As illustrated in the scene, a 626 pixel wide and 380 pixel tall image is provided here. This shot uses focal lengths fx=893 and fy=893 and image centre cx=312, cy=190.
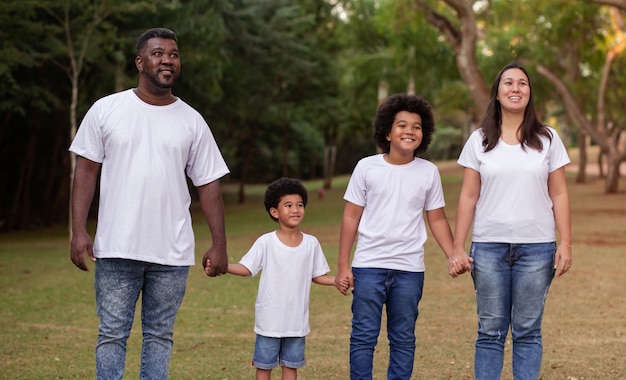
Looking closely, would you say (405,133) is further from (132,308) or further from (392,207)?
(132,308)

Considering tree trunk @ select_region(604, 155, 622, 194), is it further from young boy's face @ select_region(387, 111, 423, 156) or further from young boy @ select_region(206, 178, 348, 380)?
young boy @ select_region(206, 178, 348, 380)

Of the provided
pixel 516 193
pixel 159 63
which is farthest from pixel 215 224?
pixel 516 193

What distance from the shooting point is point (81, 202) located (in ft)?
14.8

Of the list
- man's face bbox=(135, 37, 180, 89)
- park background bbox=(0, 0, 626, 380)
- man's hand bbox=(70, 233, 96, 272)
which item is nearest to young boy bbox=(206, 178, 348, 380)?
man's hand bbox=(70, 233, 96, 272)

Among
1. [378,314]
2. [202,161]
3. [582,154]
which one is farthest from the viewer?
[582,154]

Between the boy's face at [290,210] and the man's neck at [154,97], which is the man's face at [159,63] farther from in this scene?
the boy's face at [290,210]

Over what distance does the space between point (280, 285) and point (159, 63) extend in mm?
1485

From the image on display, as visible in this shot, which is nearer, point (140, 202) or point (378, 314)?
point (140, 202)

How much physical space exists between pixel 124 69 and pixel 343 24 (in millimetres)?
19490

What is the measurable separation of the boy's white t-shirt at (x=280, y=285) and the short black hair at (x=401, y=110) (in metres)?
0.86

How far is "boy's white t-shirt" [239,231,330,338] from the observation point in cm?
519

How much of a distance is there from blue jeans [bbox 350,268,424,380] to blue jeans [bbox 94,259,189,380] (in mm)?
1163

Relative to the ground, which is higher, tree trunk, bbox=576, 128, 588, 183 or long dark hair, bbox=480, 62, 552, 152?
tree trunk, bbox=576, 128, 588, 183

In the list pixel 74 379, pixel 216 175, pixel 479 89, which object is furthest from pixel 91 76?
pixel 216 175
